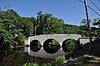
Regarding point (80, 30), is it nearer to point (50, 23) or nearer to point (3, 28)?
point (50, 23)

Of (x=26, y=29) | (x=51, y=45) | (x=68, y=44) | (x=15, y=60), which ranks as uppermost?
(x=26, y=29)

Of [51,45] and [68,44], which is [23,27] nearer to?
[51,45]

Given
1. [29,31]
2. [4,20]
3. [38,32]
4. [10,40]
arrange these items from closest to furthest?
[10,40]
[4,20]
[29,31]
[38,32]

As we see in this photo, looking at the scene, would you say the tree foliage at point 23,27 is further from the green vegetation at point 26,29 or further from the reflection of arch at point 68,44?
the reflection of arch at point 68,44

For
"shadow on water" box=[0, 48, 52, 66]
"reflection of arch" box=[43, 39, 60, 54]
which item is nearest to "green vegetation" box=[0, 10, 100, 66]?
"reflection of arch" box=[43, 39, 60, 54]

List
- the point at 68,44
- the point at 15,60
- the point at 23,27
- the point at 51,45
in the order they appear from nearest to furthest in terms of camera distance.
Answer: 1. the point at 15,60
2. the point at 68,44
3. the point at 23,27
4. the point at 51,45

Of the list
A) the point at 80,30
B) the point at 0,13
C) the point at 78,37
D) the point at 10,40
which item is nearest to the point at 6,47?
the point at 10,40

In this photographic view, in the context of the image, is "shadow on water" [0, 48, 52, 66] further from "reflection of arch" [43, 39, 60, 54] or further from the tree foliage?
"reflection of arch" [43, 39, 60, 54]

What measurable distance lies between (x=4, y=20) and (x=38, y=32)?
29.9 meters

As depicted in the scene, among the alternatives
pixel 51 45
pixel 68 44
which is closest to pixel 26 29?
pixel 51 45

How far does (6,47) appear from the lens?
214 ft

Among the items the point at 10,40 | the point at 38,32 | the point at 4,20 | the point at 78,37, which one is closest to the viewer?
the point at 10,40

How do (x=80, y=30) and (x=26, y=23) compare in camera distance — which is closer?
(x=26, y=23)

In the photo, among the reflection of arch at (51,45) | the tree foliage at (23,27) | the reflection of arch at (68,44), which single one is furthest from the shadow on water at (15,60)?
the reflection of arch at (51,45)
